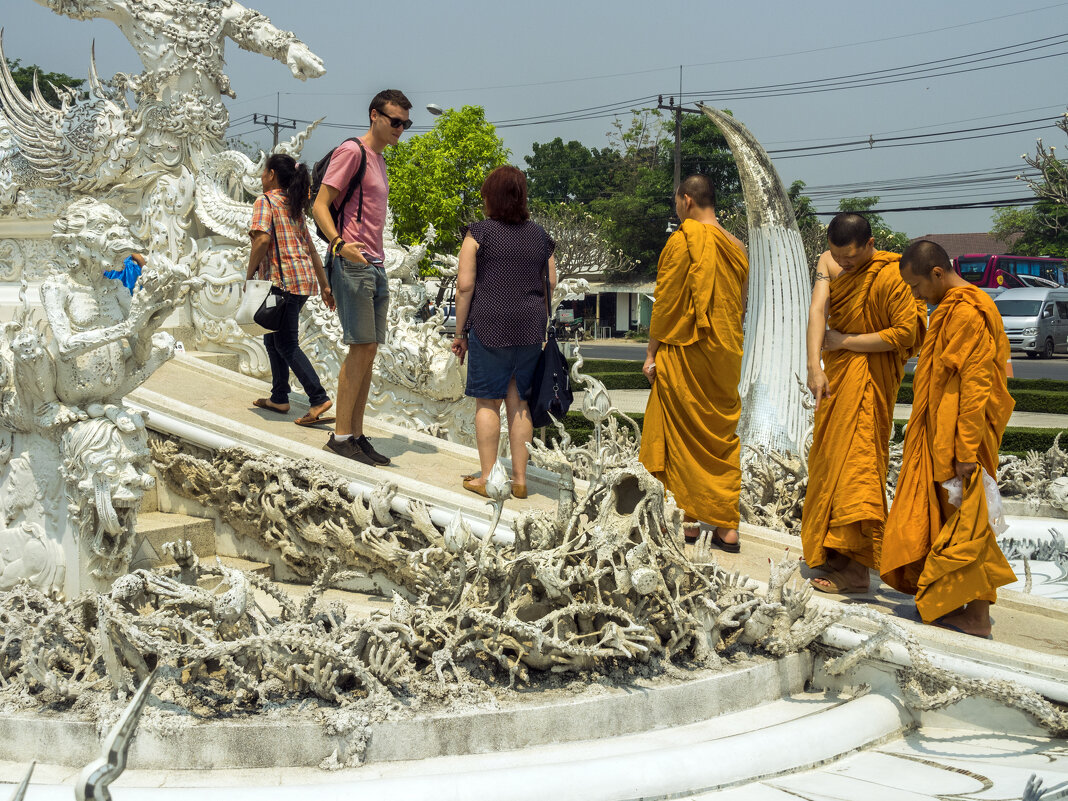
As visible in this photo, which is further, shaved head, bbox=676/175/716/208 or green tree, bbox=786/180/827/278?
green tree, bbox=786/180/827/278

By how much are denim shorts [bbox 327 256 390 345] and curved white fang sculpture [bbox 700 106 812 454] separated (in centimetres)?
362

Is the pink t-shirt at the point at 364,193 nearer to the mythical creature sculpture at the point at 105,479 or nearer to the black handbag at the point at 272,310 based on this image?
the black handbag at the point at 272,310

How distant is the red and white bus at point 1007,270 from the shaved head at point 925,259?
94.2 ft

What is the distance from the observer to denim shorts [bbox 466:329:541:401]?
4906 mm

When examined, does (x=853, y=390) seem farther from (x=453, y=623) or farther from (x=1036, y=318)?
(x=1036, y=318)

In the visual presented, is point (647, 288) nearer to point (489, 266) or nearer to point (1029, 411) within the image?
point (1029, 411)

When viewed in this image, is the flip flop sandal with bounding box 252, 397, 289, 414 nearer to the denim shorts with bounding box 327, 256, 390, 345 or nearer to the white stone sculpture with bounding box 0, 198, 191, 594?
the denim shorts with bounding box 327, 256, 390, 345

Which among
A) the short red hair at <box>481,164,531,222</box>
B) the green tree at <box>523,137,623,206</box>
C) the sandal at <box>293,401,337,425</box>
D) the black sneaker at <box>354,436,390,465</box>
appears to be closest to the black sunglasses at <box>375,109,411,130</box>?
the short red hair at <box>481,164,531,222</box>

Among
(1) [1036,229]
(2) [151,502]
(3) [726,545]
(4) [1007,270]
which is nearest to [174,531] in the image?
(2) [151,502]

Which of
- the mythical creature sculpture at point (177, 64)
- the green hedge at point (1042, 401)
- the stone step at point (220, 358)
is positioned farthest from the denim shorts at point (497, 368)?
the green hedge at point (1042, 401)

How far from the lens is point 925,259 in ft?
14.0

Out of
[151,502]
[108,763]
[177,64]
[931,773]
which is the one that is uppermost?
[177,64]

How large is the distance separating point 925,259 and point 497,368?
193 centimetres

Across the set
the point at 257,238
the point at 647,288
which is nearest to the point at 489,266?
the point at 257,238
